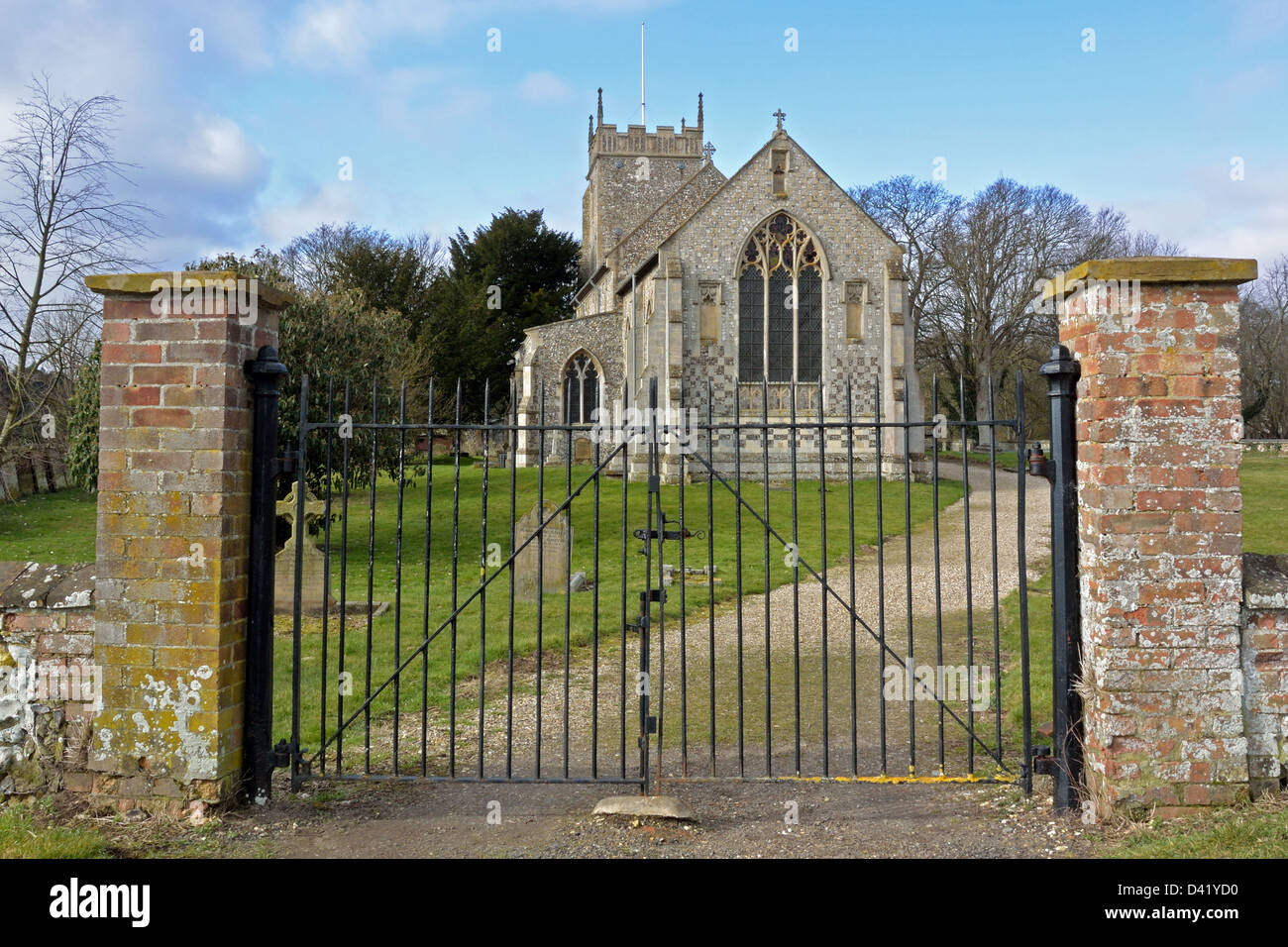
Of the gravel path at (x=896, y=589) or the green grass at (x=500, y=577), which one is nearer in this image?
the green grass at (x=500, y=577)

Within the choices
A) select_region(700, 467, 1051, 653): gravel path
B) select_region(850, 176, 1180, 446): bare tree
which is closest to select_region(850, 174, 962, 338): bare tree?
select_region(850, 176, 1180, 446): bare tree

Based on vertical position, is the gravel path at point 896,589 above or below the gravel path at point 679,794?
above

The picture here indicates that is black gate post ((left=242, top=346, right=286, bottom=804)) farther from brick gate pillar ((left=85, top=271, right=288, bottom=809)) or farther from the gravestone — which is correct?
the gravestone

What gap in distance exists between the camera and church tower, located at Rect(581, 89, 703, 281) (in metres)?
44.2

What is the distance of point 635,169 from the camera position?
147ft

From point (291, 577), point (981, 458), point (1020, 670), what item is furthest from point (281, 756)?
point (981, 458)

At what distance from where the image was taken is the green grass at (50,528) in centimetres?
1527

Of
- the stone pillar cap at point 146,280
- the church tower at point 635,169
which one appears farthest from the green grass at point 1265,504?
the church tower at point 635,169

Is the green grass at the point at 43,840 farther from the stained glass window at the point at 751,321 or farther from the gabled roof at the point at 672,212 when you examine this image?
the gabled roof at the point at 672,212

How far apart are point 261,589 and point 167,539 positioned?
538 mm

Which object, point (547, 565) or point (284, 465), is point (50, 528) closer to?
point (547, 565)

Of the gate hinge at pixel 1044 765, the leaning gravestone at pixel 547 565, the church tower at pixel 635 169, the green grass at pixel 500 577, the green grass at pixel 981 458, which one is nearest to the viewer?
the gate hinge at pixel 1044 765

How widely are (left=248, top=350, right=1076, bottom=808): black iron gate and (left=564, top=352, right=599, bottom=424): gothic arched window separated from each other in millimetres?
13758

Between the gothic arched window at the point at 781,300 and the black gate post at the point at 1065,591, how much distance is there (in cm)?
2192
